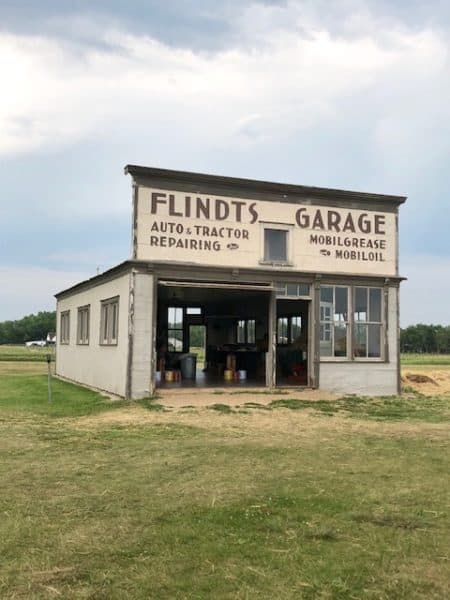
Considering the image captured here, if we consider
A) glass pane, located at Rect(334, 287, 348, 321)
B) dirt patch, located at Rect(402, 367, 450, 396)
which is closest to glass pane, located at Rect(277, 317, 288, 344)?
dirt patch, located at Rect(402, 367, 450, 396)

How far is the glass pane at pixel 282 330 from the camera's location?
977 inches

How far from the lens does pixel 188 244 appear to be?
→ 55.8 ft

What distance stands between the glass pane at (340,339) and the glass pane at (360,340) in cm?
32

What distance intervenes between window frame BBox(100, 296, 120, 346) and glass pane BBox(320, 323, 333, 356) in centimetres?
583

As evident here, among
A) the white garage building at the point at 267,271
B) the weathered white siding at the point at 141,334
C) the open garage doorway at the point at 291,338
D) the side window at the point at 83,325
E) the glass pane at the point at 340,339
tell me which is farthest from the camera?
Result: the side window at the point at 83,325

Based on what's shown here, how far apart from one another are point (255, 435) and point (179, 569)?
6.43 meters

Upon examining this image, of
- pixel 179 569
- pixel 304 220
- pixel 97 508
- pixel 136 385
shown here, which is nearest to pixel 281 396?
pixel 136 385

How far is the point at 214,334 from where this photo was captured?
29.1m

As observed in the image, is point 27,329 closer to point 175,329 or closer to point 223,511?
point 175,329

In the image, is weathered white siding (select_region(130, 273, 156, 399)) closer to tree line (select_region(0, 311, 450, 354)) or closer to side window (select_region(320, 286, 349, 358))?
side window (select_region(320, 286, 349, 358))

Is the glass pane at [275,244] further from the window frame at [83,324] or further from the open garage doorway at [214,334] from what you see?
the window frame at [83,324]

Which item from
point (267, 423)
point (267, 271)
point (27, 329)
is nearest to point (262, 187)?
point (267, 271)

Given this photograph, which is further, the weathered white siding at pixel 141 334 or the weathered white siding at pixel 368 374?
the weathered white siding at pixel 368 374

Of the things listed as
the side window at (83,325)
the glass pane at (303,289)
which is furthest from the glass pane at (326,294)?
the side window at (83,325)
